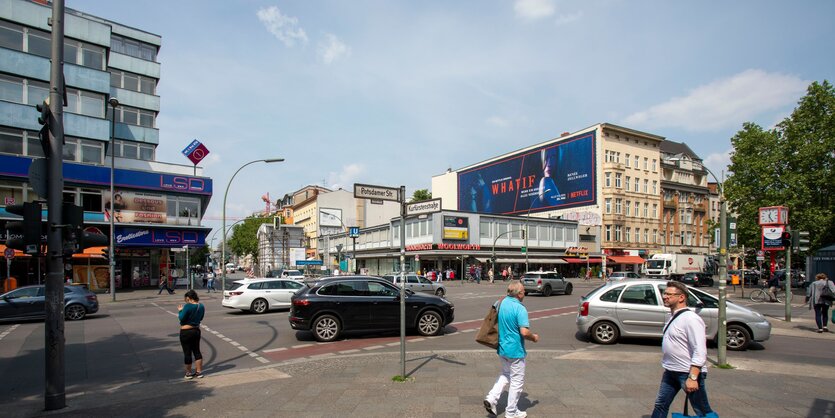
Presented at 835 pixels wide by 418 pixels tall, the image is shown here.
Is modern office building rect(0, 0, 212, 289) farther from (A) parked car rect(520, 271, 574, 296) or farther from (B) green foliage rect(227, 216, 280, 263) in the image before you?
Result: (B) green foliage rect(227, 216, 280, 263)

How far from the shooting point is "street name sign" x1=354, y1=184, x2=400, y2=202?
7.66 metres

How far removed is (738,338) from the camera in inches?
426

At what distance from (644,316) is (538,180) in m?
62.1

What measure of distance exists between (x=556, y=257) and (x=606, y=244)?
8.70 metres

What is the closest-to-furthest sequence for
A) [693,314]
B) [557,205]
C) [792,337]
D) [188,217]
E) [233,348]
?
[693,314]
[233,348]
[792,337]
[188,217]
[557,205]

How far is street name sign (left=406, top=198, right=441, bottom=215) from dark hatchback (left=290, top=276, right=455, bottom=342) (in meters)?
5.08

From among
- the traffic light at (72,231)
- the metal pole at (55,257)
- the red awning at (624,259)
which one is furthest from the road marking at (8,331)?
the red awning at (624,259)

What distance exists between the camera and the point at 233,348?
11281 mm

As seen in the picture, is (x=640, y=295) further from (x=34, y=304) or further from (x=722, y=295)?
(x=34, y=304)

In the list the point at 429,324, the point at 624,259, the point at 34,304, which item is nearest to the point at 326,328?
the point at 429,324

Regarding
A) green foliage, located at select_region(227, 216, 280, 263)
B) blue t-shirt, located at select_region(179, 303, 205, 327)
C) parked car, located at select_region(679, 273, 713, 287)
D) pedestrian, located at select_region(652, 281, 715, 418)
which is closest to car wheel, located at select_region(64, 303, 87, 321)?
blue t-shirt, located at select_region(179, 303, 205, 327)

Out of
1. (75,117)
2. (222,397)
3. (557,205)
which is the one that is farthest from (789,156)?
(75,117)

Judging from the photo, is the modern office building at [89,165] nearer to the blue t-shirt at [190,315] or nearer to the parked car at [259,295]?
the parked car at [259,295]

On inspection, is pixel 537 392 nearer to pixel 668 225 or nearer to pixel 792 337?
pixel 792 337
